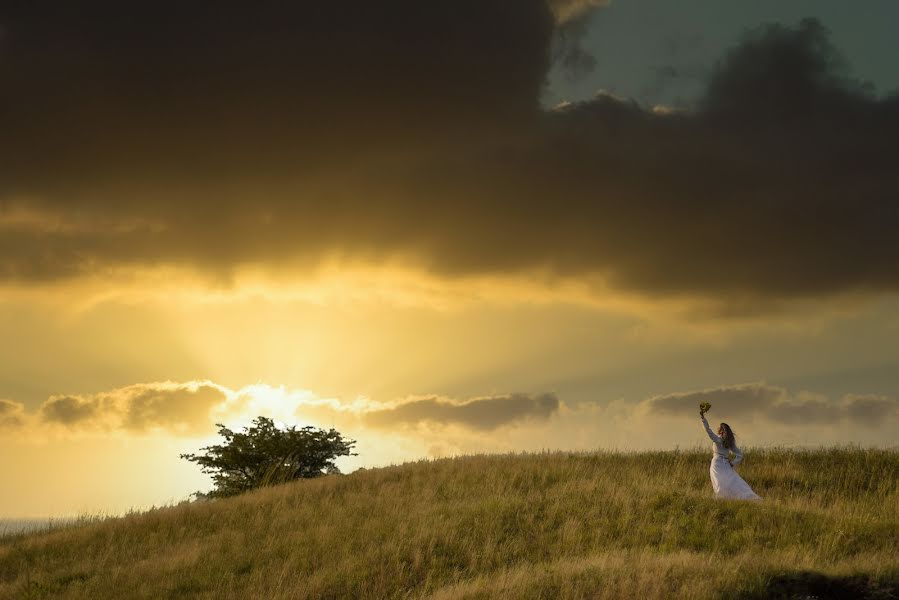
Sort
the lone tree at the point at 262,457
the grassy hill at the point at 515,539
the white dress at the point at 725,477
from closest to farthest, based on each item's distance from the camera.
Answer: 1. the grassy hill at the point at 515,539
2. the white dress at the point at 725,477
3. the lone tree at the point at 262,457

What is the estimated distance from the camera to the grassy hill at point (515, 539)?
14.9m

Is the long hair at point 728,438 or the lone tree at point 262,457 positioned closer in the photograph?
the long hair at point 728,438

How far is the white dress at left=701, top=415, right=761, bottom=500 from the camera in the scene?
886 inches

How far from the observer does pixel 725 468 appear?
2300 cm

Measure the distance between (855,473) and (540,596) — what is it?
57.3 ft

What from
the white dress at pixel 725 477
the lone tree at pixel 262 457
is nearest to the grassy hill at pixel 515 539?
the white dress at pixel 725 477

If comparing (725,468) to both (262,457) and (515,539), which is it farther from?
(262,457)

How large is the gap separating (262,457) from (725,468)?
26935mm

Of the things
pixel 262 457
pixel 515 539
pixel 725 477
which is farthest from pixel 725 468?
pixel 262 457

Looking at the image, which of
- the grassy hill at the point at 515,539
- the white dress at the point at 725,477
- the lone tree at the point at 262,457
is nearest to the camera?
the grassy hill at the point at 515,539

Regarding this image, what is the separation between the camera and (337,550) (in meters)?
20.0

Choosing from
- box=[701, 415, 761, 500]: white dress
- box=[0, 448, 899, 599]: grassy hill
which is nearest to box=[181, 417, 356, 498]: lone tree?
box=[0, 448, 899, 599]: grassy hill

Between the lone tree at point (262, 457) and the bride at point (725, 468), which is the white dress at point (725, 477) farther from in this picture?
the lone tree at point (262, 457)

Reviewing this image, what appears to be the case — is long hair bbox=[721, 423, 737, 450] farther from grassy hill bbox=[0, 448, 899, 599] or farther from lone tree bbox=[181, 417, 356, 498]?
lone tree bbox=[181, 417, 356, 498]
